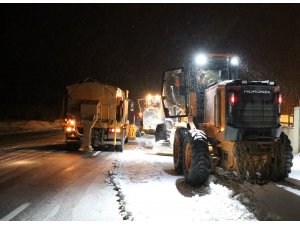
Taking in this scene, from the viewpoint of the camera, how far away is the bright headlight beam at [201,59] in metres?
12.0

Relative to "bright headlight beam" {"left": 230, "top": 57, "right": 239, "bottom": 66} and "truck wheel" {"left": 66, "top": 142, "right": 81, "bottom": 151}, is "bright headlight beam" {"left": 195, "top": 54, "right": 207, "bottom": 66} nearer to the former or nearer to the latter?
"bright headlight beam" {"left": 230, "top": 57, "right": 239, "bottom": 66}

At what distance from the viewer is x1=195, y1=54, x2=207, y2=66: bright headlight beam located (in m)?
12.0

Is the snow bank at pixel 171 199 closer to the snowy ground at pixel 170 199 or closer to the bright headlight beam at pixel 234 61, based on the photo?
the snowy ground at pixel 170 199

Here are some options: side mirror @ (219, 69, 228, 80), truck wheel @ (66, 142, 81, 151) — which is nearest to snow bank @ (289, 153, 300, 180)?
side mirror @ (219, 69, 228, 80)

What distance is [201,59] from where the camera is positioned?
12.0 meters

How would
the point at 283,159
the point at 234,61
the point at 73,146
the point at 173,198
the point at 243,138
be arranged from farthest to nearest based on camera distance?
the point at 73,146 → the point at 234,61 → the point at 283,159 → the point at 243,138 → the point at 173,198

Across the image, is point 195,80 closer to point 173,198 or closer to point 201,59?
point 201,59

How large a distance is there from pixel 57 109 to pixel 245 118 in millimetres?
55301

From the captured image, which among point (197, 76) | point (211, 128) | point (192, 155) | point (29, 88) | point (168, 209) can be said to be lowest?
point (168, 209)

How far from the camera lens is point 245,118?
31.3 feet

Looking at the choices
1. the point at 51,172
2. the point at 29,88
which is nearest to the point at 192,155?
the point at 51,172

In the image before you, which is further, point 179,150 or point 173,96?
point 173,96

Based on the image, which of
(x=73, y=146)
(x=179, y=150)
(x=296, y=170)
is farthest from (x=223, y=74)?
(x=73, y=146)

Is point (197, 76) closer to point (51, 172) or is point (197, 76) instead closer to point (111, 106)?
point (51, 172)
